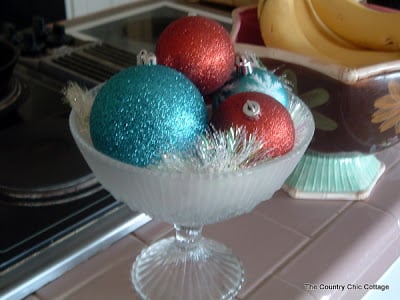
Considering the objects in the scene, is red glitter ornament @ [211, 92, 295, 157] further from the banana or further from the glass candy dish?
the banana

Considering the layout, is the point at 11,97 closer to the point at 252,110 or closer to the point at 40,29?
the point at 40,29

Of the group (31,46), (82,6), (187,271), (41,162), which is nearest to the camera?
(187,271)

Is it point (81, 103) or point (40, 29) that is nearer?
point (81, 103)

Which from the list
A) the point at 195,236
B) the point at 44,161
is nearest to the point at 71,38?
the point at 44,161

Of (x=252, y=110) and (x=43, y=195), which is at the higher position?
(x=252, y=110)

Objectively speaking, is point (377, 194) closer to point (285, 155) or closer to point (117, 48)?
point (285, 155)

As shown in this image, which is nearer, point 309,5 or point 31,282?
point 31,282

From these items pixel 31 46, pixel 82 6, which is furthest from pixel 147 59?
pixel 82 6

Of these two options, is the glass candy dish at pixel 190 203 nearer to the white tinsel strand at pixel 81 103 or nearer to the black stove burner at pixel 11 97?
the white tinsel strand at pixel 81 103
